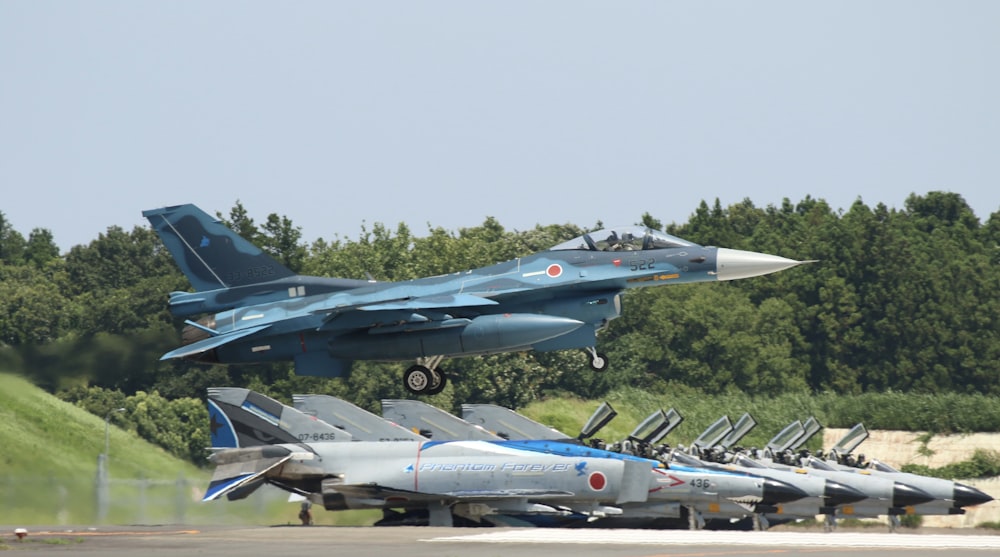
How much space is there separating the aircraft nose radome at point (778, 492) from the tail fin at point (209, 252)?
40.4 ft

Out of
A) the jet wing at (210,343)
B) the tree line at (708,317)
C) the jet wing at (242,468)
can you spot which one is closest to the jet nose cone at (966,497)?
the jet wing at (242,468)

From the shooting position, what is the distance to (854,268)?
8356 cm

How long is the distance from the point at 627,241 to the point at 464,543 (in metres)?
9.74

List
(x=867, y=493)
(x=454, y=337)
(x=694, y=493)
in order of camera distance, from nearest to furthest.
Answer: (x=454, y=337), (x=694, y=493), (x=867, y=493)

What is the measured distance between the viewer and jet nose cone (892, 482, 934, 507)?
39.8 m

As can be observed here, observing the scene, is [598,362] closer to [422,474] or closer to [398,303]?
[398,303]

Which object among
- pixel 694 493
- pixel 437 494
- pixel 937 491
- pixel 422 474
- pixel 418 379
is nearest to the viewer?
pixel 418 379

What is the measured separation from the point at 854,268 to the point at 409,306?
52813mm

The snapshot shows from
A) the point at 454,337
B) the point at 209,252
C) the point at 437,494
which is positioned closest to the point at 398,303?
the point at 454,337

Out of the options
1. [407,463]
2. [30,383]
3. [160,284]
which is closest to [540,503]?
[407,463]

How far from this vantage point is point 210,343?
3572 cm

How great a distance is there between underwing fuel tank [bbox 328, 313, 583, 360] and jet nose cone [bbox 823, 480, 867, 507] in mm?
9136

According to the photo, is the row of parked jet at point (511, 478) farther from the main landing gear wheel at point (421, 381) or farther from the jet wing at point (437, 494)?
the main landing gear wheel at point (421, 381)

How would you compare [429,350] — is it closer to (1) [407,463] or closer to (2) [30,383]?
(1) [407,463]
